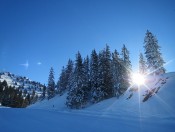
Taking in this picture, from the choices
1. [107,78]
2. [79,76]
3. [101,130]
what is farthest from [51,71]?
[101,130]

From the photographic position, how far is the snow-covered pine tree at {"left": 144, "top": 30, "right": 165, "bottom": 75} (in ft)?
149

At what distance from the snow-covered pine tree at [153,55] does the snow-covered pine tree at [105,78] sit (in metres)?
11.4

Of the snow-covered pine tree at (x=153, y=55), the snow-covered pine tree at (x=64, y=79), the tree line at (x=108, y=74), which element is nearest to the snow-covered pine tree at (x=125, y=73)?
the tree line at (x=108, y=74)

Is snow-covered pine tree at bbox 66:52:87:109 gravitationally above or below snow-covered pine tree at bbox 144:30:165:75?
below

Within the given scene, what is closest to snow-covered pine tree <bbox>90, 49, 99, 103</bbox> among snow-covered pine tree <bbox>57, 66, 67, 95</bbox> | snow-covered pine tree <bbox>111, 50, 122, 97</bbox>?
snow-covered pine tree <bbox>111, 50, 122, 97</bbox>

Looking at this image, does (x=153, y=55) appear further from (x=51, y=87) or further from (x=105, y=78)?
(x=51, y=87)

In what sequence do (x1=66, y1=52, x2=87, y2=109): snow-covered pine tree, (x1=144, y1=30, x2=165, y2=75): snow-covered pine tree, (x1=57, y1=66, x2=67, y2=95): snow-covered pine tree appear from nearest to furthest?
(x1=144, y1=30, x2=165, y2=75): snow-covered pine tree → (x1=66, y1=52, x2=87, y2=109): snow-covered pine tree → (x1=57, y1=66, x2=67, y2=95): snow-covered pine tree

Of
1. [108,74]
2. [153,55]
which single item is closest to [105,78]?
[108,74]

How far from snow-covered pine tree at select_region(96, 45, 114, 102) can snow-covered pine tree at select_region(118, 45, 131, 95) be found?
11.6 ft

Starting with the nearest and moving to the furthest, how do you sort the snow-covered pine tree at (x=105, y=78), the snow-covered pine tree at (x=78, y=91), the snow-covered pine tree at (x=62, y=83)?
the snow-covered pine tree at (x=105, y=78) < the snow-covered pine tree at (x=78, y=91) < the snow-covered pine tree at (x=62, y=83)

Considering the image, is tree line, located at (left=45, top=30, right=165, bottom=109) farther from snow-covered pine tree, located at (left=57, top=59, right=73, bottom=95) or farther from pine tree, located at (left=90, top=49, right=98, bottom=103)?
snow-covered pine tree, located at (left=57, top=59, right=73, bottom=95)

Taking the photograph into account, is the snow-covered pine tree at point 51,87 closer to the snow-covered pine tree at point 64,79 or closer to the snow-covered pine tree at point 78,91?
the snow-covered pine tree at point 64,79

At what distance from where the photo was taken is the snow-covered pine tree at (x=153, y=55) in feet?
149

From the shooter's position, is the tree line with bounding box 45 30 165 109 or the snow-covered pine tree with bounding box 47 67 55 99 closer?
the tree line with bounding box 45 30 165 109
